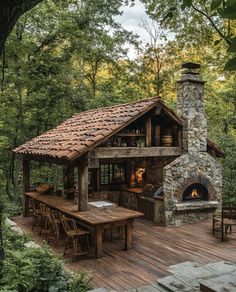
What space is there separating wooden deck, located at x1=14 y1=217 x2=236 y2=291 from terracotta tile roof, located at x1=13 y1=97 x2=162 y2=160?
7.43 ft

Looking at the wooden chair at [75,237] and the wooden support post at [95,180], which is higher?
the wooden support post at [95,180]

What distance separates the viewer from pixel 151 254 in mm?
6992

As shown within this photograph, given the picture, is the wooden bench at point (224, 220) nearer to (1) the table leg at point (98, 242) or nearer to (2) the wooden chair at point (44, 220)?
(1) the table leg at point (98, 242)

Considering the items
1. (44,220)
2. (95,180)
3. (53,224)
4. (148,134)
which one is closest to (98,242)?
(53,224)

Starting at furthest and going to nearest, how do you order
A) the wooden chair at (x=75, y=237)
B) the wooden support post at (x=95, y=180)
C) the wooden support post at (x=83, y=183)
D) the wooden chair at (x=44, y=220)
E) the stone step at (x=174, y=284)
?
the wooden support post at (x=95, y=180), the wooden chair at (x=44, y=220), the wooden support post at (x=83, y=183), the wooden chair at (x=75, y=237), the stone step at (x=174, y=284)

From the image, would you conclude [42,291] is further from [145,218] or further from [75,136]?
[145,218]

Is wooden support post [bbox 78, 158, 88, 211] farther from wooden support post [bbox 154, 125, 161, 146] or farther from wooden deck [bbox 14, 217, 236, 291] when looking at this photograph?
wooden support post [bbox 154, 125, 161, 146]

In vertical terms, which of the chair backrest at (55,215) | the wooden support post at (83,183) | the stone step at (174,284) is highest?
the wooden support post at (83,183)

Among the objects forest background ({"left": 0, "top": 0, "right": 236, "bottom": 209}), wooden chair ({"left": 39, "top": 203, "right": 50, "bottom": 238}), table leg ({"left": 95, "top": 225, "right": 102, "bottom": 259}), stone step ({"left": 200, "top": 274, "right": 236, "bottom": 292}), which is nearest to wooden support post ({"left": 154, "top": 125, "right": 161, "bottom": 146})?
table leg ({"left": 95, "top": 225, "right": 102, "bottom": 259})

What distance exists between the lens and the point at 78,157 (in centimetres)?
736

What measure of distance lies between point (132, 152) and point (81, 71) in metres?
8.66

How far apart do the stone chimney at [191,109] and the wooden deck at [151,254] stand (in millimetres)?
2583

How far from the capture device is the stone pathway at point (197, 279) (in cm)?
461

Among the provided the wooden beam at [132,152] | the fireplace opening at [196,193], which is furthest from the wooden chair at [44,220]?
the fireplace opening at [196,193]
